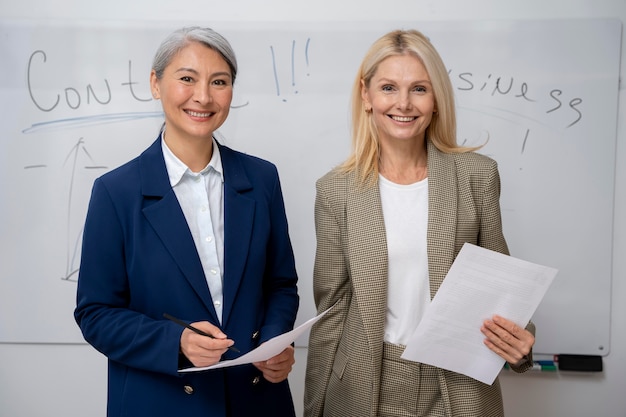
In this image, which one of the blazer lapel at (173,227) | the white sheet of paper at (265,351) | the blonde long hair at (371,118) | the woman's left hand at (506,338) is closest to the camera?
the white sheet of paper at (265,351)

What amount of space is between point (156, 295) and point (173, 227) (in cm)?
15

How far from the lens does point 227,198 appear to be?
1.43 m

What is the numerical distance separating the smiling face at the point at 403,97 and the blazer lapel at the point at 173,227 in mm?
547

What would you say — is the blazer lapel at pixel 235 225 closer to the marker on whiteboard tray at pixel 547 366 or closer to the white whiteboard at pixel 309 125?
the white whiteboard at pixel 309 125

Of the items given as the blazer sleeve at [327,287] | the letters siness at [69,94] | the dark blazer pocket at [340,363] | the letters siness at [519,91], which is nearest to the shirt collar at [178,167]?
the blazer sleeve at [327,287]

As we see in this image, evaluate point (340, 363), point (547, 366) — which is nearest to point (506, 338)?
point (340, 363)

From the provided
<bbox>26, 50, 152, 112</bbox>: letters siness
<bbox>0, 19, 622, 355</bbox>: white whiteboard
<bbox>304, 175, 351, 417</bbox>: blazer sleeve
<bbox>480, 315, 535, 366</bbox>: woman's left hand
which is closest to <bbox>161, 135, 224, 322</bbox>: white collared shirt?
<bbox>304, 175, 351, 417</bbox>: blazer sleeve

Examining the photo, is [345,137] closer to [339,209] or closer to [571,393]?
[339,209]

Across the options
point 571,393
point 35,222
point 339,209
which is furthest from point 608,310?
point 35,222

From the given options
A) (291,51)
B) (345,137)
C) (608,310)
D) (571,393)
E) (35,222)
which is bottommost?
(571,393)

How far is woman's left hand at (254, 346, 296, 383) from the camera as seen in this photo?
1.40 metres

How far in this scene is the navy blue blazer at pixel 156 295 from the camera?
1.32 m

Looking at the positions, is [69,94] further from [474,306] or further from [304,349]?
[474,306]

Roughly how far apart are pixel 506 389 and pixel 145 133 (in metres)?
1.73
